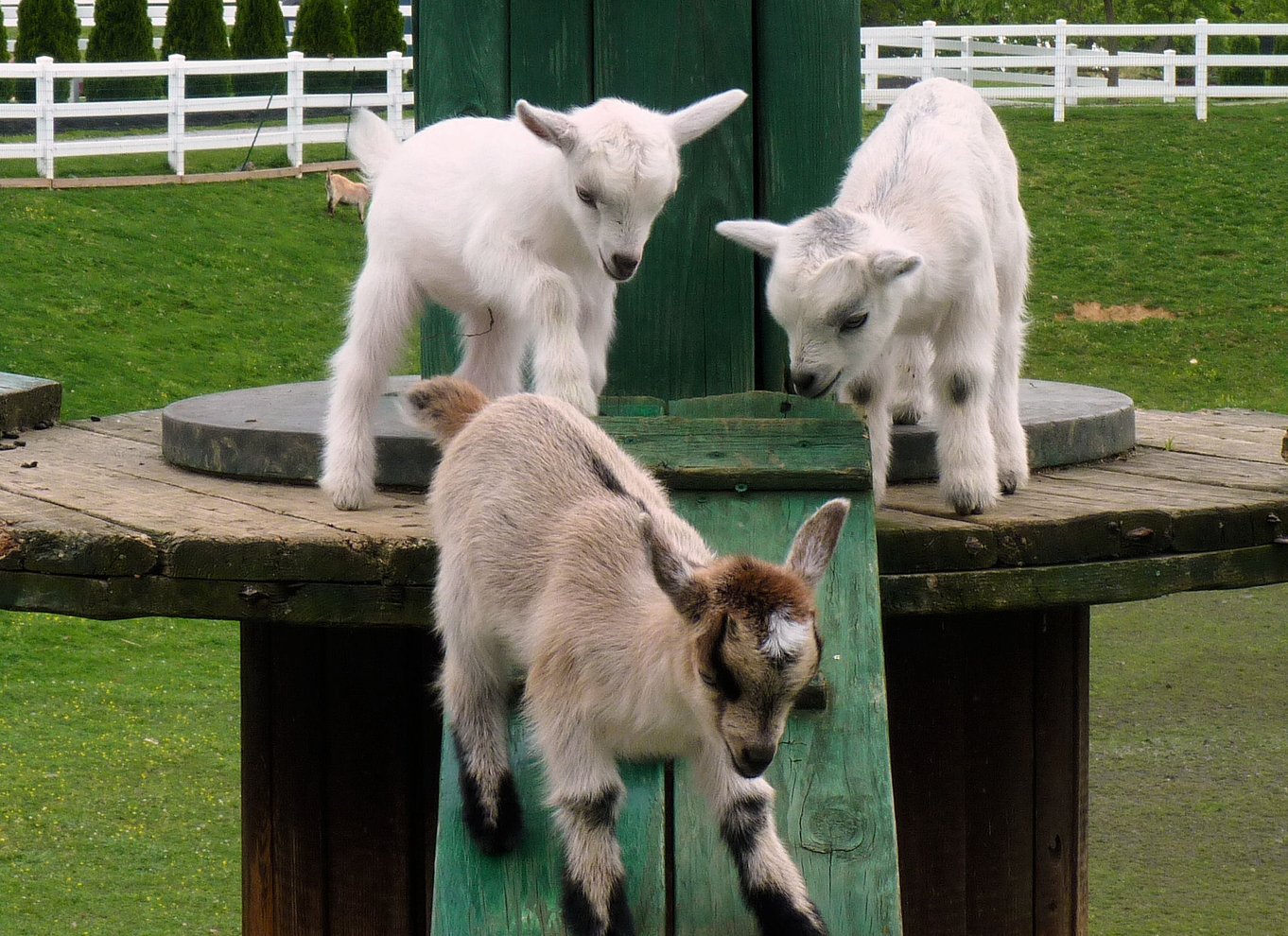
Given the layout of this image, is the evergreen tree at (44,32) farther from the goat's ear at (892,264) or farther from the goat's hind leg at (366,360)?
the goat's ear at (892,264)

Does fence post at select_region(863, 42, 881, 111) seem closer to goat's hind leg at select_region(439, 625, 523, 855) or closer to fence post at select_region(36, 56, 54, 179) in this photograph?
fence post at select_region(36, 56, 54, 179)

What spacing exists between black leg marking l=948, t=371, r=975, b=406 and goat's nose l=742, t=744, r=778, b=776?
A: 1.72 m

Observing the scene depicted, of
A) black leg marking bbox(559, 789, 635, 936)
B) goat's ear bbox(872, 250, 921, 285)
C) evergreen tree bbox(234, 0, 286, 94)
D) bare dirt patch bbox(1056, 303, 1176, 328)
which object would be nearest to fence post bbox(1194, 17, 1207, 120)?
bare dirt patch bbox(1056, 303, 1176, 328)

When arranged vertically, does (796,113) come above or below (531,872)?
above

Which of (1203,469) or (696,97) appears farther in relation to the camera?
(1203,469)

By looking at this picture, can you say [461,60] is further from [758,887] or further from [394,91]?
[394,91]

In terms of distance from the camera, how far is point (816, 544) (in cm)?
260

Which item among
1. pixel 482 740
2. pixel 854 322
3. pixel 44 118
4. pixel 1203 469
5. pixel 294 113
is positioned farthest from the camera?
pixel 294 113

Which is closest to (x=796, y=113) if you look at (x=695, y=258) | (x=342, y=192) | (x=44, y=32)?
(x=695, y=258)

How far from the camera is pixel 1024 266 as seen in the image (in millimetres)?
4641

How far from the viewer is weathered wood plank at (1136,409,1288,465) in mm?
4805

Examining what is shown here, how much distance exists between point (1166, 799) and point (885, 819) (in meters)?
6.06

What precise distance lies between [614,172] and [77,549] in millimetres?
1410

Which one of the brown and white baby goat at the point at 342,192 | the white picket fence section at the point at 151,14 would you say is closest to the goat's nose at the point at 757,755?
the brown and white baby goat at the point at 342,192
